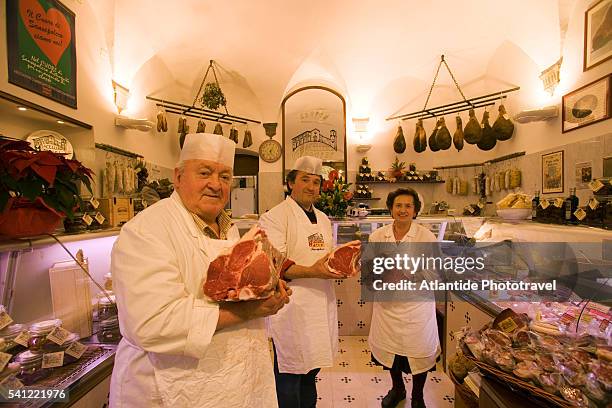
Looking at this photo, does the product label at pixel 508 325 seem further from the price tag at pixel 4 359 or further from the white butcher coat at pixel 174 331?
the price tag at pixel 4 359

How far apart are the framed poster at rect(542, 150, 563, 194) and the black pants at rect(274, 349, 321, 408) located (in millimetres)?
4090

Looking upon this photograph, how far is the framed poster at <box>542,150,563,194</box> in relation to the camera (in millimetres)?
3990

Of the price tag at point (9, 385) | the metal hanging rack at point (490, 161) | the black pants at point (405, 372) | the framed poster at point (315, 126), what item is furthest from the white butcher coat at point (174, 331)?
the framed poster at point (315, 126)

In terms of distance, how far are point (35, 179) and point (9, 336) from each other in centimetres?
Answer: 82

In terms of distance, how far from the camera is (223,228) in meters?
1.36

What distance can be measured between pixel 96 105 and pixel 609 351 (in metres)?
Answer: 4.75

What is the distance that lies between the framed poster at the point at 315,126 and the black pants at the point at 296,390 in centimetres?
496

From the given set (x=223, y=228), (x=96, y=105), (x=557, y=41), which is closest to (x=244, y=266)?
(x=223, y=228)

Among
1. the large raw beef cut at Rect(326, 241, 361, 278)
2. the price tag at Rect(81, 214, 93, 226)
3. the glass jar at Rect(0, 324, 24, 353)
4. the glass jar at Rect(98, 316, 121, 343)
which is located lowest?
the glass jar at Rect(98, 316, 121, 343)

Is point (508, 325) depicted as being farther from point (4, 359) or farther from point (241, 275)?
point (4, 359)

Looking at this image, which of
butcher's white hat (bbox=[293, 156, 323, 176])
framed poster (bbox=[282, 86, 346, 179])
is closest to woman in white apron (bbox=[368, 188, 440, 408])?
butcher's white hat (bbox=[293, 156, 323, 176])

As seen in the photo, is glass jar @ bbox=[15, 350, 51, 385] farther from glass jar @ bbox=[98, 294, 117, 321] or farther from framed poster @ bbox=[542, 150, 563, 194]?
framed poster @ bbox=[542, 150, 563, 194]

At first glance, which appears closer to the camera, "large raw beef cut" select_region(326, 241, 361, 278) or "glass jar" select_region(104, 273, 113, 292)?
"large raw beef cut" select_region(326, 241, 361, 278)

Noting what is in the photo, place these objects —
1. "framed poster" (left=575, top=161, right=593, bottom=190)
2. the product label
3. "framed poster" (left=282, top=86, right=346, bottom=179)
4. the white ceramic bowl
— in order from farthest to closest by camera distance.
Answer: "framed poster" (left=282, top=86, right=346, bottom=179), "framed poster" (left=575, top=161, right=593, bottom=190), the white ceramic bowl, the product label
